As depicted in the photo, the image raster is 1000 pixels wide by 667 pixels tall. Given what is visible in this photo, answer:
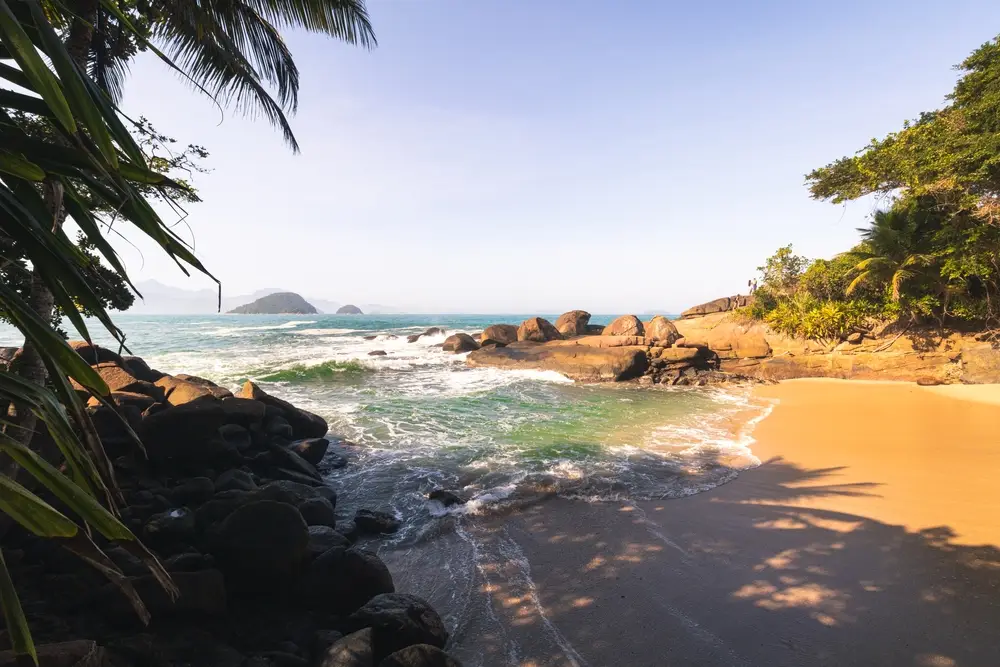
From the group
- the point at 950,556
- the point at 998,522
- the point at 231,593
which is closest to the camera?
the point at 231,593

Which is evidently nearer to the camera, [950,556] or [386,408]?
[950,556]

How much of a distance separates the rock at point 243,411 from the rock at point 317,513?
2.89 m

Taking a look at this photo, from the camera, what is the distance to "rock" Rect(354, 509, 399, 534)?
17.3 feet

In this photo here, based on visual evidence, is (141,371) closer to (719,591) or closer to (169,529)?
(169,529)

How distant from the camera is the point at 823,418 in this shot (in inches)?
409

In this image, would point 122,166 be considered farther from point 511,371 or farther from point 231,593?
point 511,371

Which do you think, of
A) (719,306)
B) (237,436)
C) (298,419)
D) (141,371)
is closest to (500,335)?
(719,306)

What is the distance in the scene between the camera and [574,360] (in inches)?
714

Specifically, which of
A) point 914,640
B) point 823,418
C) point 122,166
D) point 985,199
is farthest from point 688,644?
point 985,199

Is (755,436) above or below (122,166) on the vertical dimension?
below

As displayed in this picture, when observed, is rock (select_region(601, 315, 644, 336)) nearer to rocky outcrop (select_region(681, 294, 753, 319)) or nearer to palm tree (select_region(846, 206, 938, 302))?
rocky outcrop (select_region(681, 294, 753, 319))

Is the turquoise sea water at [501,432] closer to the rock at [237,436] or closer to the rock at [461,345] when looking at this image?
the rock at [237,436]

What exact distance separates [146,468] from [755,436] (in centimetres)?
1048

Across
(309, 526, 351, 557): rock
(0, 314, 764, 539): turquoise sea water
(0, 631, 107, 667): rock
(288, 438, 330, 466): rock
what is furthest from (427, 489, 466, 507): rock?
(0, 631, 107, 667): rock
